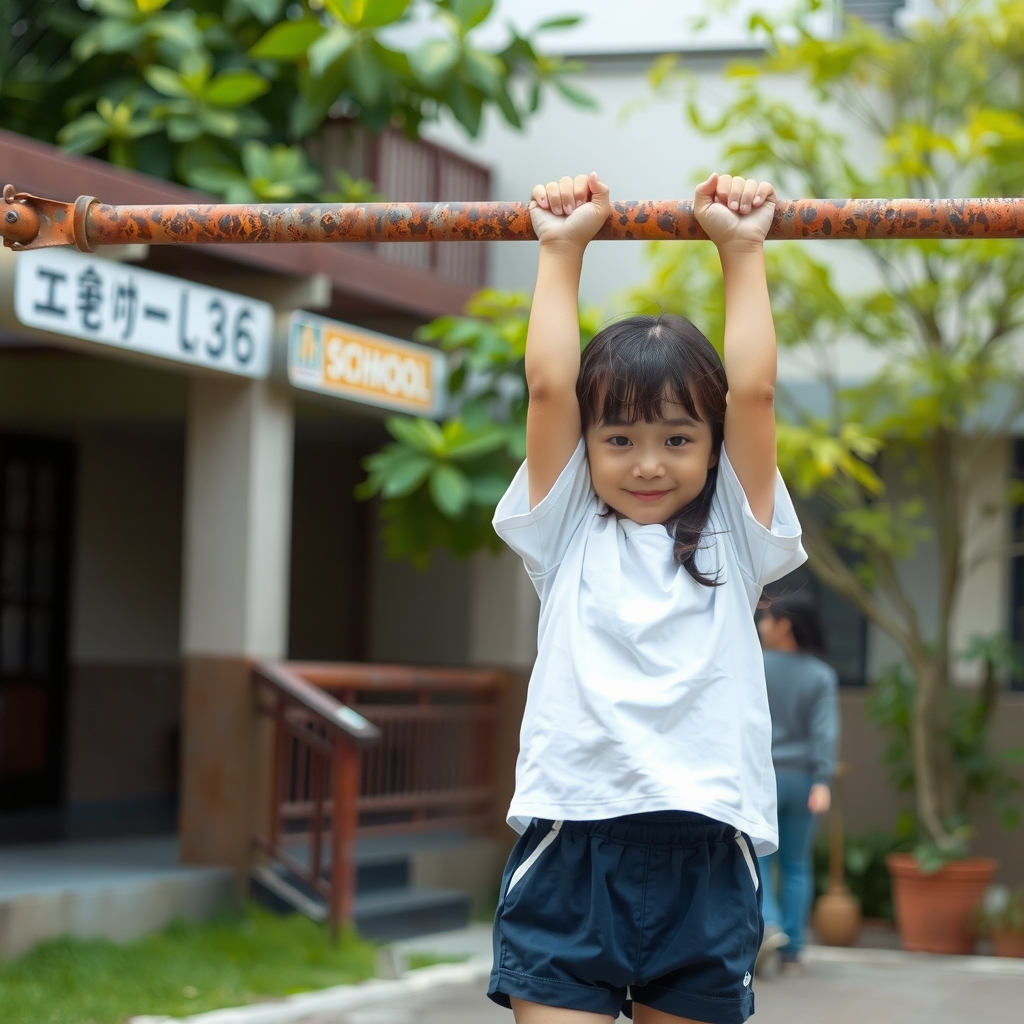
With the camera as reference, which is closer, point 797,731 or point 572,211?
point 572,211

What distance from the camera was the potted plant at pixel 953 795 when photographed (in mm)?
8477

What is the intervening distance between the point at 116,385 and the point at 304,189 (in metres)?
2.14

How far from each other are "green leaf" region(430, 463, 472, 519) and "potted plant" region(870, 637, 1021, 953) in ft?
9.14

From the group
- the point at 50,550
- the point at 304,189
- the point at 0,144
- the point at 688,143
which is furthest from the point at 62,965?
the point at 688,143

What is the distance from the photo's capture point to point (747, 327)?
8.64 ft

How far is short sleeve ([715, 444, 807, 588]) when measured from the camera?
106 inches

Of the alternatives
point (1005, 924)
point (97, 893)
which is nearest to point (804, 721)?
point (1005, 924)

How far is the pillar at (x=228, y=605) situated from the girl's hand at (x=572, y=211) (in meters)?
5.48

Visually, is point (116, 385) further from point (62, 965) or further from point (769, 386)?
point (769, 386)

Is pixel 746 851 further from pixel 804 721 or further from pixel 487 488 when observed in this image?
pixel 487 488

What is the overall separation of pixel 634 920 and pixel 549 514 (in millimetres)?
660

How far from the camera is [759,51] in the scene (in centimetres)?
1041

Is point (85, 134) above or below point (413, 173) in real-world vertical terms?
below

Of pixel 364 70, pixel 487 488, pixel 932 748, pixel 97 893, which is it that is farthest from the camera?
pixel 932 748
